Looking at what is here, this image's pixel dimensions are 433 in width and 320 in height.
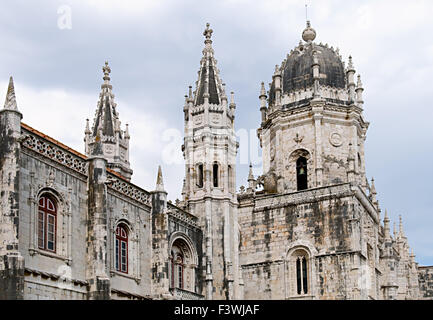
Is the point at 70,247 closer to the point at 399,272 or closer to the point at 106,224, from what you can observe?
the point at 106,224

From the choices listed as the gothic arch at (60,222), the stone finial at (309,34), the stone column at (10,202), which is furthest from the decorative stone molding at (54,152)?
the stone finial at (309,34)

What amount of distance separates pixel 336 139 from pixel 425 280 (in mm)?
24067

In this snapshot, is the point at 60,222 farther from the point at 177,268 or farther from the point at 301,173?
the point at 301,173

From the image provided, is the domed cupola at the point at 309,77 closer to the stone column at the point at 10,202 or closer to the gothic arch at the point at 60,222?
the gothic arch at the point at 60,222

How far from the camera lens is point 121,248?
96.0 feet

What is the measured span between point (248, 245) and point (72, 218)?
15834 mm

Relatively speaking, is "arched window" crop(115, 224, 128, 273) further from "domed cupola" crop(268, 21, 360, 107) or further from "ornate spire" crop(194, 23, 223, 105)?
"domed cupola" crop(268, 21, 360, 107)

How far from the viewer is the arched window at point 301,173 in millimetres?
41688

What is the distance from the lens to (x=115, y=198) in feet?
94.9

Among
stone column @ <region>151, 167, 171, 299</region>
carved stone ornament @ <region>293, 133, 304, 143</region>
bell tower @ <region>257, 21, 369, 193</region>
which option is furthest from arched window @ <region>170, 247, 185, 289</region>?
carved stone ornament @ <region>293, 133, 304, 143</region>

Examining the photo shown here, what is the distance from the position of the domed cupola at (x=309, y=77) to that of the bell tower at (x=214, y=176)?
20.8ft

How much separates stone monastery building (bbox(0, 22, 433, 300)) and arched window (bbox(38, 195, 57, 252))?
6 centimetres

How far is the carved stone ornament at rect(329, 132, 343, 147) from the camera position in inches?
1635
